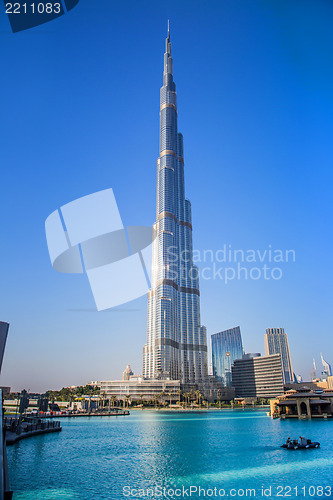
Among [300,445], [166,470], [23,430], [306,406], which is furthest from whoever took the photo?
[306,406]

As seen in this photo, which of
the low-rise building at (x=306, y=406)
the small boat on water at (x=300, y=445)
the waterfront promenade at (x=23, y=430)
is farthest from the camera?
the low-rise building at (x=306, y=406)

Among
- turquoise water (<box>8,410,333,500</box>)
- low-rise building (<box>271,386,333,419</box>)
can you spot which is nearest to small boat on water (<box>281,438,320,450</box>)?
turquoise water (<box>8,410,333,500</box>)

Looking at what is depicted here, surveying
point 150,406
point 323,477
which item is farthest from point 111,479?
point 150,406

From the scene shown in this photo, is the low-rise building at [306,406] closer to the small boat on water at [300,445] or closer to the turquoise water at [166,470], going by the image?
the turquoise water at [166,470]

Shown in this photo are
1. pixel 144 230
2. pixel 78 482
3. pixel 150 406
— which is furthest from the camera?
pixel 150 406

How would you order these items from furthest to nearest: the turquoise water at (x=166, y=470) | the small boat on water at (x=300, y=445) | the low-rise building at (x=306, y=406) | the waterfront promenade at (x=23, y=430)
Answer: the low-rise building at (x=306, y=406), the waterfront promenade at (x=23, y=430), the small boat on water at (x=300, y=445), the turquoise water at (x=166, y=470)

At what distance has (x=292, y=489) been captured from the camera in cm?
2511

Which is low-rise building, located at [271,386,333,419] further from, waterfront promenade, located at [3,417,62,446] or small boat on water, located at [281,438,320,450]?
waterfront promenade, located at [3,417,62,446]

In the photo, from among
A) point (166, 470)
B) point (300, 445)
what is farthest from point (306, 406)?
point (166, 470)

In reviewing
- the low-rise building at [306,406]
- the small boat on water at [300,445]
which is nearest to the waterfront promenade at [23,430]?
the small boat on water at [300,445]

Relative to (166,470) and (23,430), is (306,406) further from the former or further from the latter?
(166,470)

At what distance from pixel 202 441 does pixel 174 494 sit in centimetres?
2801

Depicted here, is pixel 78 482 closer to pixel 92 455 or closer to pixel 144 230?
pixel 92 455

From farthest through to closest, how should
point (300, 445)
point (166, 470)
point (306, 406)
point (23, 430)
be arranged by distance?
point (306, 406)
point (23, 430)
point (300, 445)
point (166, 470)
